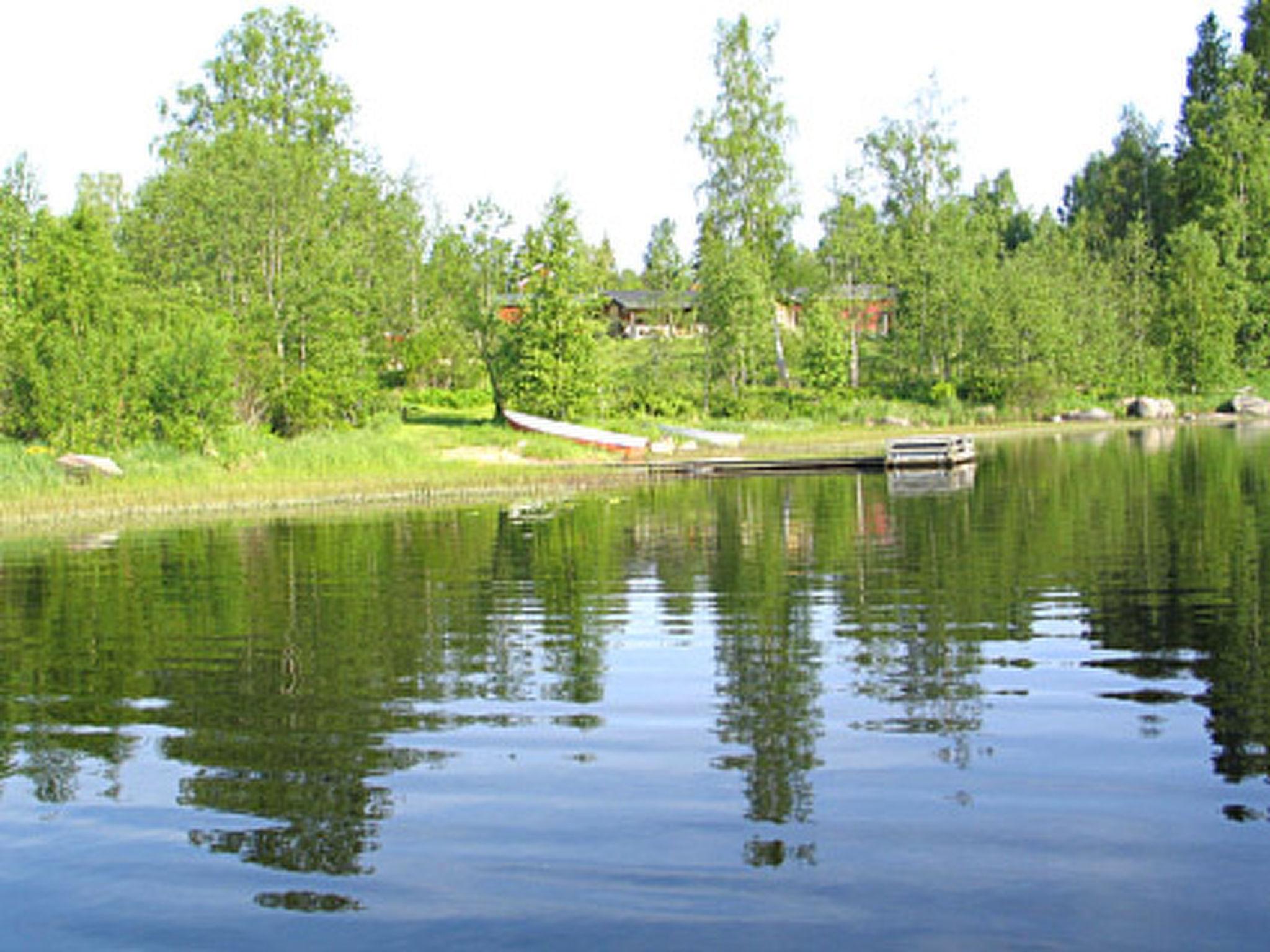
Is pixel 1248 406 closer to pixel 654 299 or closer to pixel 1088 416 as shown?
pixel 1088 416

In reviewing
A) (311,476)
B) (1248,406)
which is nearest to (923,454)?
(311,476)

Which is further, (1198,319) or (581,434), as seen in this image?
(1198,319)

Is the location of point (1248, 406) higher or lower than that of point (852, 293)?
lower

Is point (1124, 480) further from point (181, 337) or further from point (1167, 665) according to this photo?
point (181, 337)

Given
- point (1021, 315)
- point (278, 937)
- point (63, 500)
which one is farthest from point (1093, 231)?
point (278, 937)

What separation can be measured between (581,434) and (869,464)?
12.5 m

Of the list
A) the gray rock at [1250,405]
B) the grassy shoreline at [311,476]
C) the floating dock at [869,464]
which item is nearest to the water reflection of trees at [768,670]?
the grassy shoreline at [311,476]

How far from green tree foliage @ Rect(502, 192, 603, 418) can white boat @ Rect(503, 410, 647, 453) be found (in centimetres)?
186

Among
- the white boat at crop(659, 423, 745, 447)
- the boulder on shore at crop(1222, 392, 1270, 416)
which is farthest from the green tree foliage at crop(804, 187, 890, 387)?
the boulder on shore at crop(1222, 392, 1270, 416)

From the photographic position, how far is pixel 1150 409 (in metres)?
76.5

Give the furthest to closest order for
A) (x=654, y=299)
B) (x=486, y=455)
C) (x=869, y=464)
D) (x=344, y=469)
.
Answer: (x=654, y=299), (x=486, y=455), (x=869, y=464), (x=344, y=469)

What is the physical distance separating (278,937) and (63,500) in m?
28.8

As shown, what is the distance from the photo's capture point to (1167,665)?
13539mm

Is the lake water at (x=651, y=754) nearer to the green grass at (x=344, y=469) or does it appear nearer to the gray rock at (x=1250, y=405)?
the green grass at (x=344, y=469)
